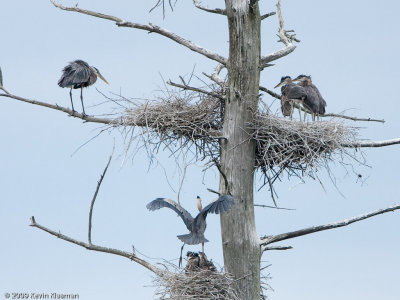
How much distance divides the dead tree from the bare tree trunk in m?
0.01

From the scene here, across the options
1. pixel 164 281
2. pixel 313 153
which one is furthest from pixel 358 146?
pixel 164 281

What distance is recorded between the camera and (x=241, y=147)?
834 cm

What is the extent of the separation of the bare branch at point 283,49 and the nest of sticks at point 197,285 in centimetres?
233

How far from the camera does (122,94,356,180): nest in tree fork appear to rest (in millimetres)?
8406

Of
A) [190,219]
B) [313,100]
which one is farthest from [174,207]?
[313,100]

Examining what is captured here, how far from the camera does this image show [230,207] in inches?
309

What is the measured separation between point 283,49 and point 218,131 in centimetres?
145

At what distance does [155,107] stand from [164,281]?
186 cm

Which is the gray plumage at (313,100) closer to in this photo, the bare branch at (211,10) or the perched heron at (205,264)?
the bare branch at (211,10)

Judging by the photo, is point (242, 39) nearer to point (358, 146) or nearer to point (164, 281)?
point (358, 146)

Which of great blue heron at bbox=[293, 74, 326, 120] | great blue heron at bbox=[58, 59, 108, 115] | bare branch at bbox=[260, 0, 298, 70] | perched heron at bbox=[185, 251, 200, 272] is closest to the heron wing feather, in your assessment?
perched heron at bbox=[185, 251, 200, 272]

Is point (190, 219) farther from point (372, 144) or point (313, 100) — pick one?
point (313, 100)

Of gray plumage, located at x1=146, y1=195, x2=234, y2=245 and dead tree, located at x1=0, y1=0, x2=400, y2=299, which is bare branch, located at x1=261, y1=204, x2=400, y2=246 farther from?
gray plumage, located at x1=146, y1=195, x2=234, y2=245

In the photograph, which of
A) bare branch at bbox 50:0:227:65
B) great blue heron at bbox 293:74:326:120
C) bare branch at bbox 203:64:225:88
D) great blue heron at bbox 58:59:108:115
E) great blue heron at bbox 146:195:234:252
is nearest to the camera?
great blue heron at bbox 146:195:234:252
